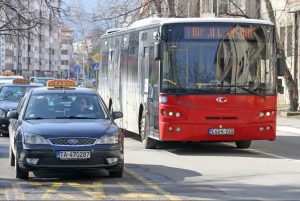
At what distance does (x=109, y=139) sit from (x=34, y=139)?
1213 mm

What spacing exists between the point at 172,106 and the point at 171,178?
4.20m

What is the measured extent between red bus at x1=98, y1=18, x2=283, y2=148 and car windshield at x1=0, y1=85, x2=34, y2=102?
7.89 meters

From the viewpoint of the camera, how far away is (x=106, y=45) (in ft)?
81.7

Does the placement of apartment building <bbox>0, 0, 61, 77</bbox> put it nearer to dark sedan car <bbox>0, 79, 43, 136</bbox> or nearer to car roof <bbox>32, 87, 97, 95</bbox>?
dark sedan car <bbox>0, 79, 43, 136</bbox>

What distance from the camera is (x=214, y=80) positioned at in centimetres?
1664

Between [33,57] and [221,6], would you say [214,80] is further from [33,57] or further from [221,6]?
[33,57]

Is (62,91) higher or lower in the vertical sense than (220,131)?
higher

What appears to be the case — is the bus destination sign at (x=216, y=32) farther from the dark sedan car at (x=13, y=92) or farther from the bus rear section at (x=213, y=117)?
the dark sedan car at (x=13, y=92)

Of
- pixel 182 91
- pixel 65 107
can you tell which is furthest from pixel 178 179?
pixel 182 91

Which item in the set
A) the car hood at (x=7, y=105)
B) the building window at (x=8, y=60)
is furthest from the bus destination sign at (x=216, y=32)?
the building window at (x=8, y=60)

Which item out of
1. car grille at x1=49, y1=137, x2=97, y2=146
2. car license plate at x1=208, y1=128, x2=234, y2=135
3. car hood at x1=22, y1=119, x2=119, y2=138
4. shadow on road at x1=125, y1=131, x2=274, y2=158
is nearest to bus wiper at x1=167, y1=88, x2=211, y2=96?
car license plate at x1=208, y1=128, x2=234, y2=135

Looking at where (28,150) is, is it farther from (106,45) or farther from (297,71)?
(297,71)

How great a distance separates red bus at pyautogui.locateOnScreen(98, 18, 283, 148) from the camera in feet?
54.4

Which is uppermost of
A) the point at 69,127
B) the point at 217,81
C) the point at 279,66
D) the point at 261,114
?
the point at 279,66
